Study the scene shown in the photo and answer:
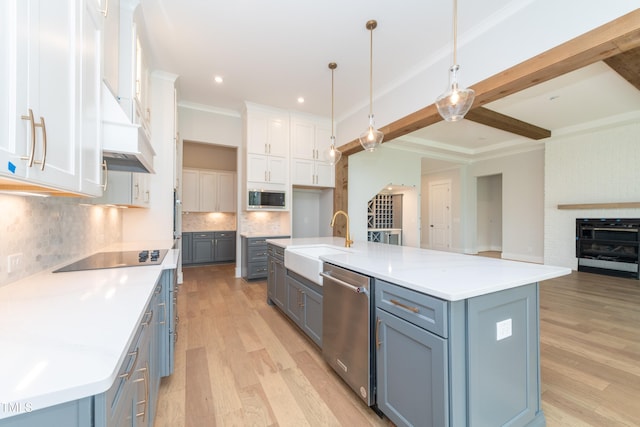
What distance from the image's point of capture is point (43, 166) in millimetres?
829

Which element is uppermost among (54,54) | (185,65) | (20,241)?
(185,65)

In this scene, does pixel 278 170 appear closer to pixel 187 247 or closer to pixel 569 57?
pixel 187 247

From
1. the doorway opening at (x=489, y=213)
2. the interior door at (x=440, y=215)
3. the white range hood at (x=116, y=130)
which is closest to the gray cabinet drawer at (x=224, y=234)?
the white range hood at (x=116, y=130)

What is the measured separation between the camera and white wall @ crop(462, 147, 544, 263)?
6.51 metres

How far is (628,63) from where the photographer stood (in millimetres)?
2555

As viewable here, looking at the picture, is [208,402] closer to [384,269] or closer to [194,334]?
[194,334]

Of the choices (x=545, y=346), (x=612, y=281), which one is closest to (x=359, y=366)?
(x=545, y=346)

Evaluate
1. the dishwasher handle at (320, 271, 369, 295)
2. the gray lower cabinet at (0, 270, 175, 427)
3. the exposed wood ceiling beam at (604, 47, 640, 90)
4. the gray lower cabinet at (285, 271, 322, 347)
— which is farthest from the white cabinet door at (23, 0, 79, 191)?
the exposed wood ceiling beam at (604, 47, 640, 90)

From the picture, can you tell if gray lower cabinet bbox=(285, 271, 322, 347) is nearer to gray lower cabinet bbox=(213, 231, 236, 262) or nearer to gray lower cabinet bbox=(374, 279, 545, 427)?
gray lower cabinet bbox=(374, 279, 545, 427)

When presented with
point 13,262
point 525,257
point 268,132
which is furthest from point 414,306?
point 525,257

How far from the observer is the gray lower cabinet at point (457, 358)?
1181 millimetres

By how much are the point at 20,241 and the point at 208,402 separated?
145cm

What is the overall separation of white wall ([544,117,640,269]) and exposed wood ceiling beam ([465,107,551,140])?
654 millimetres

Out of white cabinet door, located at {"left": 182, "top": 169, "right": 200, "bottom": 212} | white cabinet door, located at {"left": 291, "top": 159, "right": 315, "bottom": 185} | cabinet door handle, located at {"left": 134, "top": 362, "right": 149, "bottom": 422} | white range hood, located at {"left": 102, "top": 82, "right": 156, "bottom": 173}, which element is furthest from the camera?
white cabinet door, located at {"left": 182, "top": 169, "right": 200, "bottom": 212}
